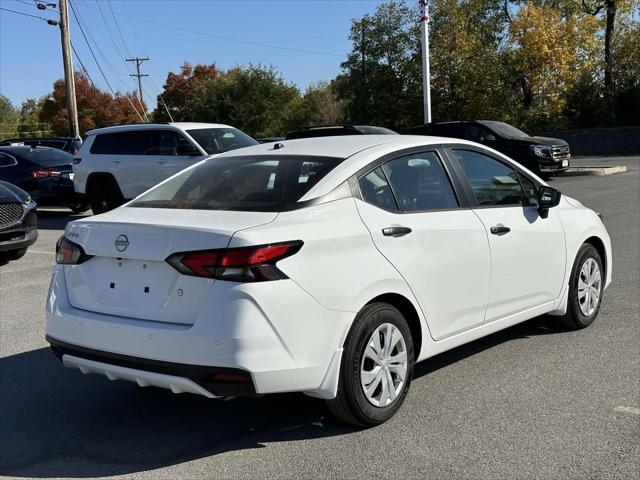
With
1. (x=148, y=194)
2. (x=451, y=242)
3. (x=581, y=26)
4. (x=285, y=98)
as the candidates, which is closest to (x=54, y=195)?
(x=148, y=194)

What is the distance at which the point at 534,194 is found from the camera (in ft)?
18.6

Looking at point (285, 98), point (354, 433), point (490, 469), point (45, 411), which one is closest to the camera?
point (490, 469)

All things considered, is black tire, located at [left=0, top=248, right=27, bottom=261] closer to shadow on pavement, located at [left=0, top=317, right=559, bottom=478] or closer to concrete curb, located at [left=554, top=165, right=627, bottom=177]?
shadow on pavement, located at [left=0, top=317, right=559, bottom=478]

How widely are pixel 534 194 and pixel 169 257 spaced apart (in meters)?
3.12

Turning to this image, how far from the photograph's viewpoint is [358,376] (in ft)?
13.3

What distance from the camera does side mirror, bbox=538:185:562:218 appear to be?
556 centimetres

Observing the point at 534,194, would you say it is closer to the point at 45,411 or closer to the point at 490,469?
the point at 490,469

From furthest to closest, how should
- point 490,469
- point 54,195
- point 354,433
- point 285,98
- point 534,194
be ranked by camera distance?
point 285,98 < point 54,195 < point 534,194 < point 354,433 < point 490,469

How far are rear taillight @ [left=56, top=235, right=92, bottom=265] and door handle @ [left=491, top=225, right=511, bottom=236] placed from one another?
266cm

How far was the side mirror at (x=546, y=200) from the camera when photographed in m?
5.56

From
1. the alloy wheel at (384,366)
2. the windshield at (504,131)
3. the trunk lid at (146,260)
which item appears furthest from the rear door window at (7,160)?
Result: the alloy wheel at (384,366)

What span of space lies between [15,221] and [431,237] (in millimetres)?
7540

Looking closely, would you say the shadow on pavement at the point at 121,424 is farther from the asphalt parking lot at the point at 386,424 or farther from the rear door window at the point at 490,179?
the rear door window at the point at 490,179

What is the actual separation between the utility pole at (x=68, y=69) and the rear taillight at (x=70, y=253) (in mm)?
26503
